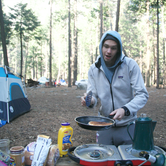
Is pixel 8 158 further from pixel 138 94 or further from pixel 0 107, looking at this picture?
pixel 0 107

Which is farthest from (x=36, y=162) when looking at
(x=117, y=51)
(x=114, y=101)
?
(x=117, y=51)

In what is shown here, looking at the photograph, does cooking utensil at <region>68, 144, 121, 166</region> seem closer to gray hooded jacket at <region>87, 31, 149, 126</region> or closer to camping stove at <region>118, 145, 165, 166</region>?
camping stove at <region>118, 145, 165, 166</region>

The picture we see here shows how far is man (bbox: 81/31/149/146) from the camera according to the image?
2.22 meters

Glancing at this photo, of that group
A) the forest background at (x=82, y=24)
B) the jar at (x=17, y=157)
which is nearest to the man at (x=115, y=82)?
the jar at (x=17, y=157)

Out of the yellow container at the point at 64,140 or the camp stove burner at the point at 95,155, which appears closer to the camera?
the camp stove burner at the point at 95,155

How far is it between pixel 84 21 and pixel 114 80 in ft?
137

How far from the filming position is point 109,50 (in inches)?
87.4

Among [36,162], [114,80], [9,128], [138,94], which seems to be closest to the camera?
[36,162]

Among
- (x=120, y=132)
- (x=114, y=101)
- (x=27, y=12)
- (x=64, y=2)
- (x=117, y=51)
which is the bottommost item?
(x=120, y=132)

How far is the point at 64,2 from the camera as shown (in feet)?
87.6

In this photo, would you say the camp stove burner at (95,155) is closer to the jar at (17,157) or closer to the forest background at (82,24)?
the jar at (17,157)

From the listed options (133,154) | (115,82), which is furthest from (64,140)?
(115,82)

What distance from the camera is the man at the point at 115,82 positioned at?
2.22m

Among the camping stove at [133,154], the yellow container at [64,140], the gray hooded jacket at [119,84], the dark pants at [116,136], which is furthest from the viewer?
the dark pants at [116,136]
